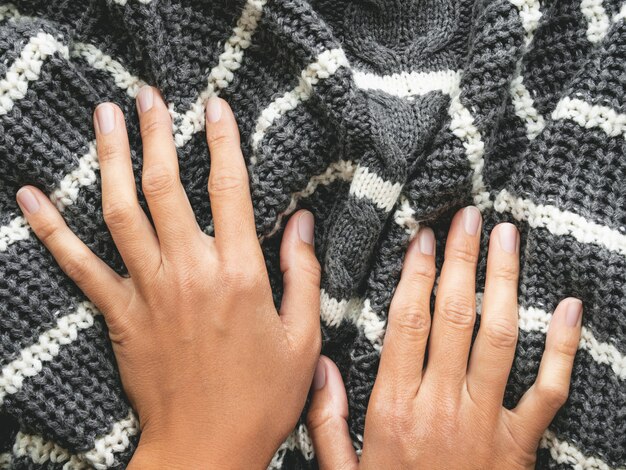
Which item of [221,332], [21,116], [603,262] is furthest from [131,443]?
[603,262]

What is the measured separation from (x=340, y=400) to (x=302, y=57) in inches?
20.8

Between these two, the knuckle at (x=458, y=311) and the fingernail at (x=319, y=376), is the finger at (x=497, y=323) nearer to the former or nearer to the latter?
the knuckle at (x=458, y=311)

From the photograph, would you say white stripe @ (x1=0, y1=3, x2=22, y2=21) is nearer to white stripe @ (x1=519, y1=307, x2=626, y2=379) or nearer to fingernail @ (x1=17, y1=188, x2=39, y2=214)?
fingernail @ (x1=17, y1=188, x2=39, y2=214)

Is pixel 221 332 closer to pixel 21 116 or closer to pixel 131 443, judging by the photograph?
pixel 131 443

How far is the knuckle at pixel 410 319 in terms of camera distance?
0.96 meters

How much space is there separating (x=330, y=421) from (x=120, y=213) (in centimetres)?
45

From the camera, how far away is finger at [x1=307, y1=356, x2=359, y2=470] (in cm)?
99

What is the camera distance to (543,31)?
0.99 meters

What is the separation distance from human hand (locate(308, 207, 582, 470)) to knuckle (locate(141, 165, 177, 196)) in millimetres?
375

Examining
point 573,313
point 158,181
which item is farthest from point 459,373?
point 158,181

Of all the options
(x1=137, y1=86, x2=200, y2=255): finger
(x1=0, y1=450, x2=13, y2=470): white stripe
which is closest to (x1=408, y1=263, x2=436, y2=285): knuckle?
(x1=137, y1=86, x2=200, y2=255): finger

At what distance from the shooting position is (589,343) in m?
0.94

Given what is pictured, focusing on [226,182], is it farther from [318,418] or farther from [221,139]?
[318,418]

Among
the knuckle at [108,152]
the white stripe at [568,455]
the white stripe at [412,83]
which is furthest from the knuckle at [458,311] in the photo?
the knuckle at [108,152]
